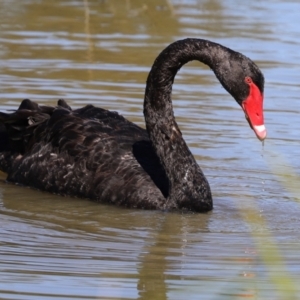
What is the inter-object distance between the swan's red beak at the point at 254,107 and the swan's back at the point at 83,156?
2.94ft

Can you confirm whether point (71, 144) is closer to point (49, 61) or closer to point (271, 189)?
point (271, 189)

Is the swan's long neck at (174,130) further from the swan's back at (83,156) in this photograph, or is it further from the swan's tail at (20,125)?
the swan's tail at (20,125)

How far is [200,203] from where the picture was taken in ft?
22.7

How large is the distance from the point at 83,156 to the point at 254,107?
1.41 meters

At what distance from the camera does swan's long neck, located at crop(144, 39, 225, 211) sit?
694 centimetres

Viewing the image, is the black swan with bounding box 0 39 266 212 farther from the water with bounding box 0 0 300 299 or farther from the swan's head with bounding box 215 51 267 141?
the water with bounding box 0 0 300 299

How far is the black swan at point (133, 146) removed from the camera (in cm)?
671

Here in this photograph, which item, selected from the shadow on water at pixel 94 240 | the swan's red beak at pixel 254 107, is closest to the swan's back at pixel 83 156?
the shadow on water at pixel 94 240

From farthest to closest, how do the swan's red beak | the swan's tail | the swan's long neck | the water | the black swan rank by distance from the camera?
the swan's tail < the swan's long neck < the black swan < the swan's red beak < the water

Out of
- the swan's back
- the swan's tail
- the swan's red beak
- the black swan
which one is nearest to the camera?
the swan's red beak

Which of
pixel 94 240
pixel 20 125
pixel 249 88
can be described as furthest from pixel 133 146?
pixel 94 240

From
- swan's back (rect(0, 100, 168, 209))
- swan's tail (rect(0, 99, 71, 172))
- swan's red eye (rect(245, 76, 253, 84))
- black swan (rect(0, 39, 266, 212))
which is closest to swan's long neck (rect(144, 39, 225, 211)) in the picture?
black swan (rect(0, 39, 266, 212))

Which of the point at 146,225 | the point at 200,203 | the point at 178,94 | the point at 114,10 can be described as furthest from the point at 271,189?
the point at 114,10

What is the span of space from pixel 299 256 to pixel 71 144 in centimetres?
215
